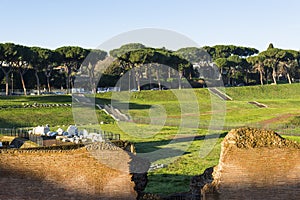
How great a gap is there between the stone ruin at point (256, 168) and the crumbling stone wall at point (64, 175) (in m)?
2.79

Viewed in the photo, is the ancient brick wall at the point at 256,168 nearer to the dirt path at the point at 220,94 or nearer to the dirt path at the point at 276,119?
the dirt path at the point at 276,119

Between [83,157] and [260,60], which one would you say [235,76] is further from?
[83,157]

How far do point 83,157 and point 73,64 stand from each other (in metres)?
63.2

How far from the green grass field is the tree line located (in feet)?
25.9

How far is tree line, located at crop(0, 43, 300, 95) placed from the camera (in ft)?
216

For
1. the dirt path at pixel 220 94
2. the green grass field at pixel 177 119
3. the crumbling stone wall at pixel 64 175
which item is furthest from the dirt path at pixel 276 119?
the crumbling stone wall at pixel 64 175

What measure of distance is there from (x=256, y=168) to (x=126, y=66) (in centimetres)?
6648

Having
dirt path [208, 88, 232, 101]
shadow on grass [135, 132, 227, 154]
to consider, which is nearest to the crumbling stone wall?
shadow on grass [135, 132, 227, 154]

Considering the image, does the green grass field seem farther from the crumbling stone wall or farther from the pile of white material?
the crumbling stone wall

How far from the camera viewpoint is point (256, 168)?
39.5 feet

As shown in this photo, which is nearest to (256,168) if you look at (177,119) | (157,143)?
(157,143)

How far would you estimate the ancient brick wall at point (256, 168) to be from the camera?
11945 millimetres

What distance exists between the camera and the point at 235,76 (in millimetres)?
97062

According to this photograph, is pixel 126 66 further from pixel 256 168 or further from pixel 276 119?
pixel 256 168
